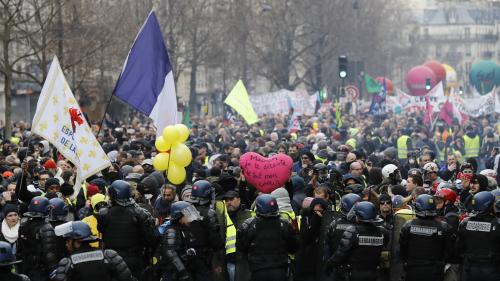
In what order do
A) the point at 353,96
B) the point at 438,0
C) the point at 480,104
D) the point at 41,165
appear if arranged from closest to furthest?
the point at 41,165
the point at 480,104
the point at 353,96
the point at 438,0

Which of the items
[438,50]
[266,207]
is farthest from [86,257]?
[438,50]

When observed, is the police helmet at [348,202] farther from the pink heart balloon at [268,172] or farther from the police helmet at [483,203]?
the pink heart balloon at [268,172]

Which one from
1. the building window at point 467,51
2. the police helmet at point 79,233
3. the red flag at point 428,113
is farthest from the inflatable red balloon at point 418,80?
the building window at point 467,51

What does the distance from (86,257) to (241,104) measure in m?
20.4

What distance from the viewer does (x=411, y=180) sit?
15.0 meters

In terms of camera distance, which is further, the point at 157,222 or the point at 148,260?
the point at 157,222

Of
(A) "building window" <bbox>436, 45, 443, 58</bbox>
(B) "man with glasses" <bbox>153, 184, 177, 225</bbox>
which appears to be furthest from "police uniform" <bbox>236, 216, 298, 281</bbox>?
(A) "building window" <bbox>436, 45, 443, 58</bbox>

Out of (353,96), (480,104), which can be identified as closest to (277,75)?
(353,96)

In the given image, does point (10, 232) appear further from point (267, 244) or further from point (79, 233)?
point (79, 233)

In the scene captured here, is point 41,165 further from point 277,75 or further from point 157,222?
point 277,75

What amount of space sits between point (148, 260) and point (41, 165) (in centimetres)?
669

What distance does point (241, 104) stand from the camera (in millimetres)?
30688

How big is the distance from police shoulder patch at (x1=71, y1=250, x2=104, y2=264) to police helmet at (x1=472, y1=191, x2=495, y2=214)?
144 inches

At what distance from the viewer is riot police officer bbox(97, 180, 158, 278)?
12383 mm
